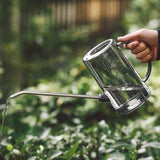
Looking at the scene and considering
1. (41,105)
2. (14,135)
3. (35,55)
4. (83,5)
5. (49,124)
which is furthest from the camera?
(83,5)

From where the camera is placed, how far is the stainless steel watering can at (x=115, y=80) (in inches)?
66.1

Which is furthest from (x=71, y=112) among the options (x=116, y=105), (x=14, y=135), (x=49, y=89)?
(x=116, y=105)

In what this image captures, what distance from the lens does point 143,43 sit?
1878 mm

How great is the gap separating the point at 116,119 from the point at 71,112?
406 mm

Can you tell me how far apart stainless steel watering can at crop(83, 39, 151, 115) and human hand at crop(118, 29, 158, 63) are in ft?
0.36

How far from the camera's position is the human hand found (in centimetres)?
181

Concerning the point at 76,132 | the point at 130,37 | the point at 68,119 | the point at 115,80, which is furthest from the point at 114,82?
the point at 68,119

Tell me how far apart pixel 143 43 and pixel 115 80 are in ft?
1.05

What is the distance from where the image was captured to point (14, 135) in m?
2.37

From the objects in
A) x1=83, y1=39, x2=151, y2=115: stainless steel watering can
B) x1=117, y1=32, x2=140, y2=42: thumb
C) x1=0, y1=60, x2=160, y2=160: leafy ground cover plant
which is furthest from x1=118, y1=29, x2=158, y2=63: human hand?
x1=0, y1=60, x2=160, y2=160: leafy ground cover plant

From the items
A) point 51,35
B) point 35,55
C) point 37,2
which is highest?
point 37,2

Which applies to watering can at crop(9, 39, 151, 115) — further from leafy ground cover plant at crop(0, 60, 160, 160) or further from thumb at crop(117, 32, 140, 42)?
leafy ground cover plant at crop(0, 60, 160, 160)

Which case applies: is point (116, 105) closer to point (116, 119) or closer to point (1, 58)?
point (116, 119)

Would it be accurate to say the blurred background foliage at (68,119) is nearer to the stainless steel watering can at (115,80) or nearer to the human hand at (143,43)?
the stainless steel watering can at (115,80)
